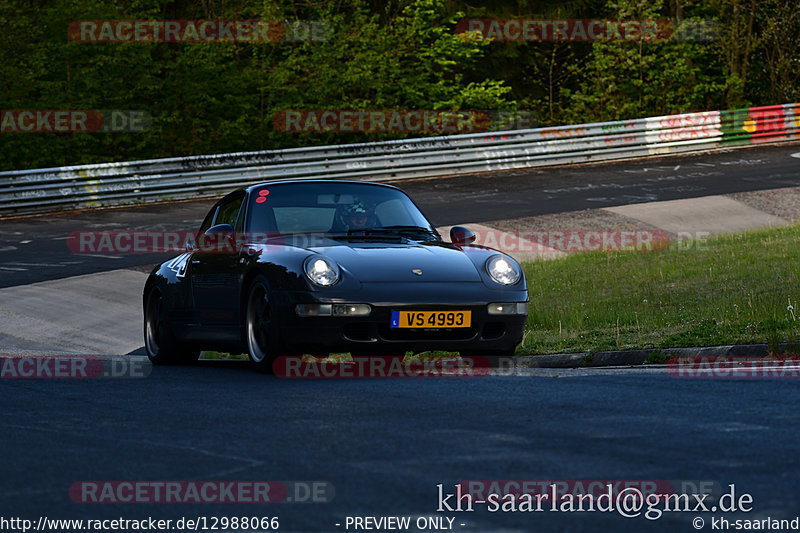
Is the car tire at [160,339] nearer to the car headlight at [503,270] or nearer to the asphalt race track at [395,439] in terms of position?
the asphalt race track at [395,439]

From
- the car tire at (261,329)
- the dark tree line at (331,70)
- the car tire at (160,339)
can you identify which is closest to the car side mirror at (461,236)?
the car tire at (261,329)

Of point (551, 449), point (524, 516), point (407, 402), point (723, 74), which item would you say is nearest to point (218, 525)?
point (524, 516)

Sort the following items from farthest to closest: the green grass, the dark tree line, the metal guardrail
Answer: the dark tree line
the metal guardrail
the green grass

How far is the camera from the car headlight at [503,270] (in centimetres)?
912

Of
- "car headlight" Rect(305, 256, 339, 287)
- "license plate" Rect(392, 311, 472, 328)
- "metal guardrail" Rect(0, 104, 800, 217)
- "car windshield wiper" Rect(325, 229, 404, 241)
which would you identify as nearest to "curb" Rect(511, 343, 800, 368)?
"car windshield wiper" Rect(325, 229, 404, 241)

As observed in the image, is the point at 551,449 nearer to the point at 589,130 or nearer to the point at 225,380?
the point at 225,380

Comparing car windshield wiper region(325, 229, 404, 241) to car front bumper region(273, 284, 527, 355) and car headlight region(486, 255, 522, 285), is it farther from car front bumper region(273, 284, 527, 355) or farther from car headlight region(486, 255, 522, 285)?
car front bumper region(273, 284, 527, 355)

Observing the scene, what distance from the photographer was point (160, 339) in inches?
429

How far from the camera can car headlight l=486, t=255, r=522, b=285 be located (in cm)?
912

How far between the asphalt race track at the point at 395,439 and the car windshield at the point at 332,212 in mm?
1237

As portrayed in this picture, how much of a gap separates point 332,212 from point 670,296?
518cm

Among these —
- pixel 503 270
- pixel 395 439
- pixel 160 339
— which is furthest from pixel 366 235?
pixel 395 439

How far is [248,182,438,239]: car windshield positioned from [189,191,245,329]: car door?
282 millimetres

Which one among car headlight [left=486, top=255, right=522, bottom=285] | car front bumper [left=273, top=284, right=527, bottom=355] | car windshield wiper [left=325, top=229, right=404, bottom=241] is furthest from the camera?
car windshield wiper [left=325, top=229, right=404, bottom=241]
